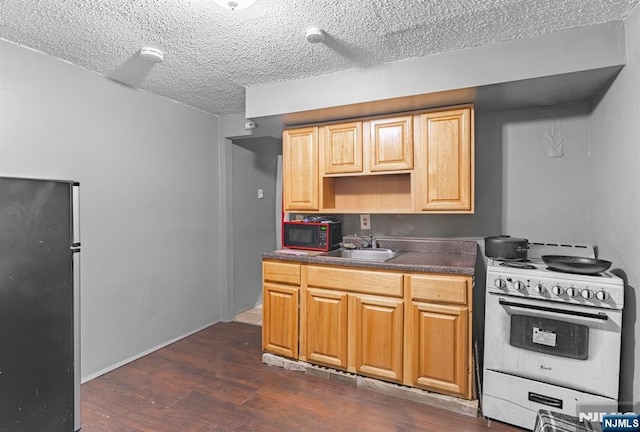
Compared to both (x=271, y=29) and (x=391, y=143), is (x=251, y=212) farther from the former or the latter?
(x=271, y=29)

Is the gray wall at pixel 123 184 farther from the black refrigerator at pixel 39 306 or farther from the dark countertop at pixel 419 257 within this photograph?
the dark countertop at pixel 419 257

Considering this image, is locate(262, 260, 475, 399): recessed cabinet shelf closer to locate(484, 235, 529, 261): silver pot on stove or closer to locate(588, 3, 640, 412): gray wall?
locate(484, 235, 529, 261): silver pot on stove

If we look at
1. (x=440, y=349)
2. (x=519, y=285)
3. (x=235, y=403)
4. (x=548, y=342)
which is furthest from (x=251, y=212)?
(x=548, y=342)

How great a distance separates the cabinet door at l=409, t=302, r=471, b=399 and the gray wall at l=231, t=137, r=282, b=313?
2389 millimetres

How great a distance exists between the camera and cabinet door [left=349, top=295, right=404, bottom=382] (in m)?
2.35

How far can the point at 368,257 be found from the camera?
9.90 feet

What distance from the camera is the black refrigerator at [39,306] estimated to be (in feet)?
5.24

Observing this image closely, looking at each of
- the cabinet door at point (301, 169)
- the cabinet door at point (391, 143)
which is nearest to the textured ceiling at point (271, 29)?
the cabinet door at point (391, 143)

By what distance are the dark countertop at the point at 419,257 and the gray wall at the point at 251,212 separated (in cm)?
134

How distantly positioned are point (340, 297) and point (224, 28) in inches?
75.3

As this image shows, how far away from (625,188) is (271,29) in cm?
216

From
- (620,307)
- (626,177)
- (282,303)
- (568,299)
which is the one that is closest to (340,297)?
(282,303)

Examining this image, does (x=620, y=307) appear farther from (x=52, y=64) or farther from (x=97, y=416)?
(x=52, y=64)

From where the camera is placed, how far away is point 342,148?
2.87 m
